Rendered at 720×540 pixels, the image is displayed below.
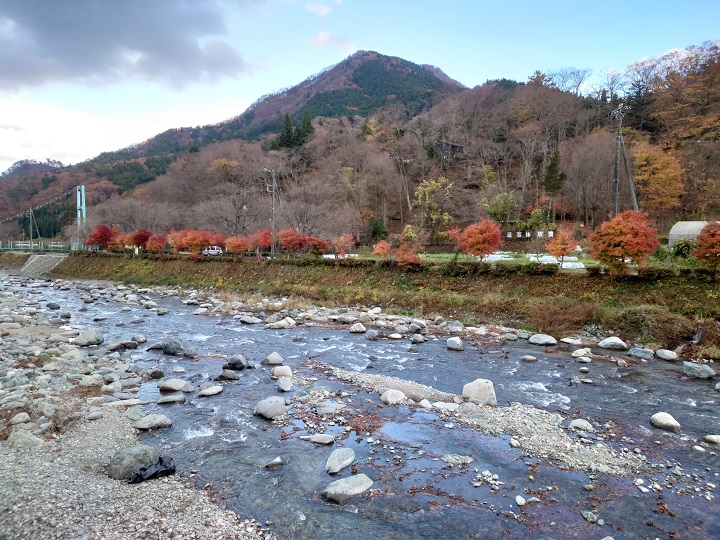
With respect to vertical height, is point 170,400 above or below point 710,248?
below

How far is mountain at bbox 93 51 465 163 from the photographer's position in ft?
343

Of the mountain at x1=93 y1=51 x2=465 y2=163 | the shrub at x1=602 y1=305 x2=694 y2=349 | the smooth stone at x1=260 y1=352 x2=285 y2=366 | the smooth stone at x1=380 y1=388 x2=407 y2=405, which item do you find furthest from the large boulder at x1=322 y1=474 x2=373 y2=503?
the mountain at x1=93 y1=51 x2=465 y2=163

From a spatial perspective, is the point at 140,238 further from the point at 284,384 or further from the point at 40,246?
the point at 284,384

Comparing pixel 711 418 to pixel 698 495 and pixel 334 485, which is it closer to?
pixel 698 495

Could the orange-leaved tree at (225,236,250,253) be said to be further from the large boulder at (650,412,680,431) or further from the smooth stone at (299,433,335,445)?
the large boulder at (650,412,680,431)

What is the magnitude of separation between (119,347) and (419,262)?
15.3 meters

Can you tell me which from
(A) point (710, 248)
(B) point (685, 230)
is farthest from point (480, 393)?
(B) point (685, 230)

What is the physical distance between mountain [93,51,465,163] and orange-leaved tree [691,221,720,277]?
254 ft

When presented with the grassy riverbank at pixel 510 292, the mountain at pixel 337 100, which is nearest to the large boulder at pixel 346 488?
the grassy riverbank at pixel 510 292

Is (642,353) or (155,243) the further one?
(155,243)

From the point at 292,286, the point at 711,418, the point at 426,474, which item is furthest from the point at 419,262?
the point at 426,474

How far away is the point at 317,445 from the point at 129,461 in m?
2.90

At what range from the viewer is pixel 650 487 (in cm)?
601

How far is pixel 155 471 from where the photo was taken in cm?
618
